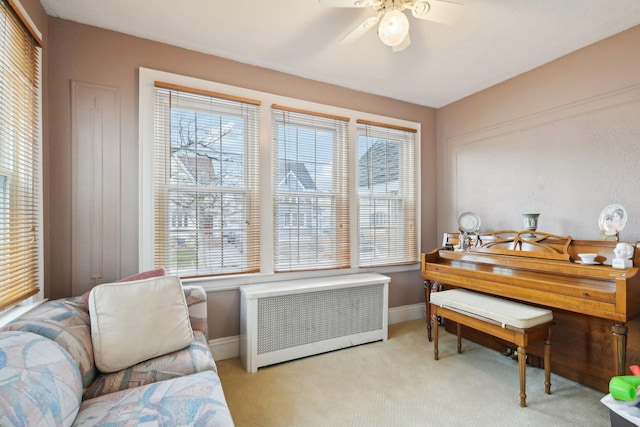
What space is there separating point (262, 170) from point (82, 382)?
1904 millimetres

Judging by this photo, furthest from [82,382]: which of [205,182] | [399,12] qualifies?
[399,12]

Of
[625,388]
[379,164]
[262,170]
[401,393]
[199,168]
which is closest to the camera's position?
[625,388]

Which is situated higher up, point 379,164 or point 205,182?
point 379,164

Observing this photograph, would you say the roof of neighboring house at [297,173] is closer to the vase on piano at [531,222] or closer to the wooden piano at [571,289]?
the wooden piano at [571,289]

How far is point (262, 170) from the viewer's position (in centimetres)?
273

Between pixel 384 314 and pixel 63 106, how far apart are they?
3212mm

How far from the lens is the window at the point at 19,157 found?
1511mm

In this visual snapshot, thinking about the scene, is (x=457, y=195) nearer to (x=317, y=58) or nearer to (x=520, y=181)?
(x=520, y=181)

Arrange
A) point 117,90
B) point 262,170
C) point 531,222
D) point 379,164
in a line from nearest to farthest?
point 117,90, point 531,222, point 262,170, point 379,164

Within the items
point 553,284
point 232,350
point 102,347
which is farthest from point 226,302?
point 553,284

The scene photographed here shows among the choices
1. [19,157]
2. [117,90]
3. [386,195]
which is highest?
[117,90]

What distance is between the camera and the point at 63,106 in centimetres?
207

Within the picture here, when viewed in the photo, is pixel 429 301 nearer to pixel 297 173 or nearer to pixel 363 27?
pixel 297 173

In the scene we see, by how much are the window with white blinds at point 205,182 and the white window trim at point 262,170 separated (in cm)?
5
